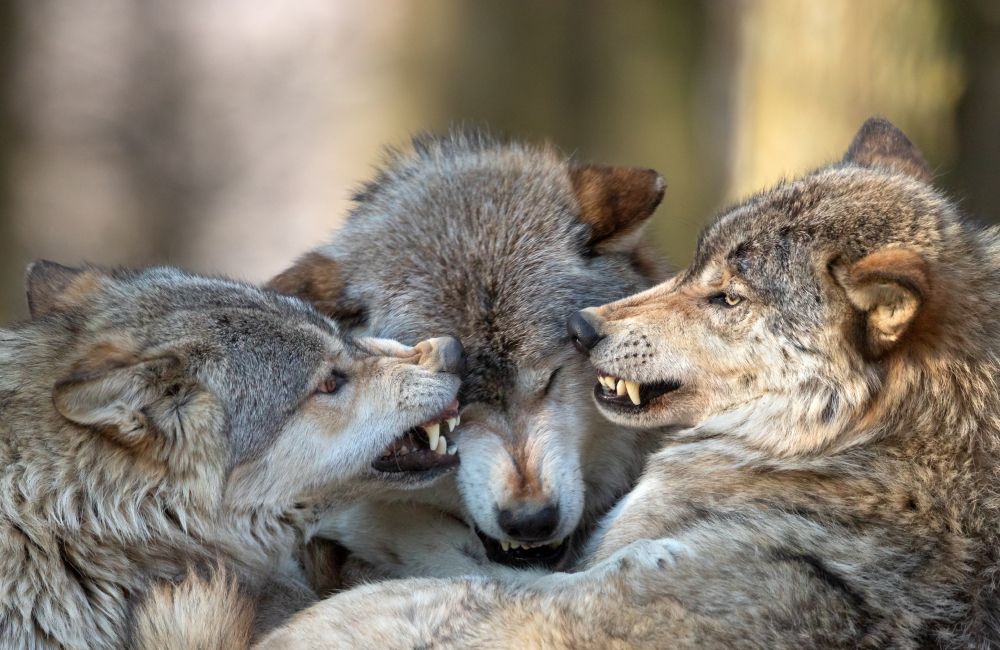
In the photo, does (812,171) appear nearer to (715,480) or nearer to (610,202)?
(610,202)

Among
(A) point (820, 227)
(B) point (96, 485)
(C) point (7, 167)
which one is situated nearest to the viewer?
(B) point (96, 485)

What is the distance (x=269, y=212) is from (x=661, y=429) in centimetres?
698

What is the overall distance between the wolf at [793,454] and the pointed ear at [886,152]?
0.33 m

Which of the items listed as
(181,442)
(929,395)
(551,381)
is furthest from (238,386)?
(929,395)

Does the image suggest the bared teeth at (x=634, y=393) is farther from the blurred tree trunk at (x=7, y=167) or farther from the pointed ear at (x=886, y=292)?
the blurred tree trunk at (x=7, y=167)

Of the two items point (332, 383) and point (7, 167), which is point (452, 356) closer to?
point (332, 383)

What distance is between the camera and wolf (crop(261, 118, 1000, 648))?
135 inches

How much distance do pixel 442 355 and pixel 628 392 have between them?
29.2 inches

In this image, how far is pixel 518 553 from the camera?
14.5ft

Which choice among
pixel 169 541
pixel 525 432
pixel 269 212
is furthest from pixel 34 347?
pixel 269 212

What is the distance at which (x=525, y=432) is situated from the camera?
4438mm

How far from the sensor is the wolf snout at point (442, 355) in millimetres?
4234

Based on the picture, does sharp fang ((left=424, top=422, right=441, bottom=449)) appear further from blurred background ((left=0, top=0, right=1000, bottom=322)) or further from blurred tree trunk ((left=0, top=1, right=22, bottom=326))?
blurred tree trunk ((left=0, top=1, right=22, bottom=326))

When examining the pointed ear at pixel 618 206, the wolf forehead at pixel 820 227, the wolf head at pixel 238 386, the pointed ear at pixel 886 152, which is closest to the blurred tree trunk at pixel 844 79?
the pointed ear at pixel 886 152
